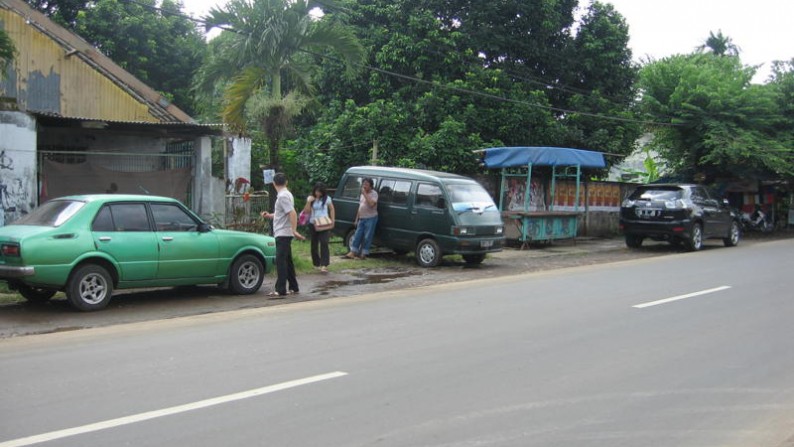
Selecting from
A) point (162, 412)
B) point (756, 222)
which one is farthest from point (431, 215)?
point (756, 222)

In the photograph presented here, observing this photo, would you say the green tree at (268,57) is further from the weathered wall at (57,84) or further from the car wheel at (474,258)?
the car wheel at (474,258)

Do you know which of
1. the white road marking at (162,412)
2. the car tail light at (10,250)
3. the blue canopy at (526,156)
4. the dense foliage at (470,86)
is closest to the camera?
the white road marking at (162,412)

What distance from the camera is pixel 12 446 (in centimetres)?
429

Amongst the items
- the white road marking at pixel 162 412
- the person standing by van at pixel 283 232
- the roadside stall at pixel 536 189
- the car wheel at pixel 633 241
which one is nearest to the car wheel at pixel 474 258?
the roadside stall at pixel 536 189

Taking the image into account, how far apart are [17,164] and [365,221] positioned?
6.78 metres

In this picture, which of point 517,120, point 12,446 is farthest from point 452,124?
point 12,446

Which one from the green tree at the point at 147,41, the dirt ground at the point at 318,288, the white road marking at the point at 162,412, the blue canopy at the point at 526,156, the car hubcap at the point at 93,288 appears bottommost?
the white road marking at the point at 162,412

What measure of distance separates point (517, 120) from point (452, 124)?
3.16 m

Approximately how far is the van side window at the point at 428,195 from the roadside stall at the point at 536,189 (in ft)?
13.7

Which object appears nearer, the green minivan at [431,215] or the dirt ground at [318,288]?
the dirt ground at [318,288]

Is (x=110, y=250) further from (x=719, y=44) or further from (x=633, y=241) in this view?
(x=719, y=44)

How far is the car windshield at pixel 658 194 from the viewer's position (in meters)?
18.6

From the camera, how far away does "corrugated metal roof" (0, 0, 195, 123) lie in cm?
1919

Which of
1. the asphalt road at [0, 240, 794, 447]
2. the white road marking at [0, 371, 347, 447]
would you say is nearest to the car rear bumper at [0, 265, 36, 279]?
the asphalt road at [0, 240, 794, 447]
